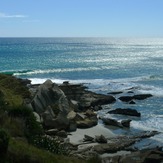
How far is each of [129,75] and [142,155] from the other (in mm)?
72827

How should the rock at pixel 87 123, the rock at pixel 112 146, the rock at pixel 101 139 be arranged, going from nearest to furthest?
1. the rock at pixel 112 146
2. the rock at pixel 101 139
3. the rock at pixel 87 123

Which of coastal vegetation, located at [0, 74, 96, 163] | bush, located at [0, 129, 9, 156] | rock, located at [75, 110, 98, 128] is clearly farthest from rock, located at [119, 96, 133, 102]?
bush, located at [0, 129, 9, 156]

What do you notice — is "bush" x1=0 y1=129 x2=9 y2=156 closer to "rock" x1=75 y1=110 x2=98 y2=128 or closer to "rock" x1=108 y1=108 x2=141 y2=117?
"rock" x1=75 y1=110 x2=98 y2=128

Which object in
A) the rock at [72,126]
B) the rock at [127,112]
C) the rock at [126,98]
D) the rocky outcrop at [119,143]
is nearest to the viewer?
the rocky outcrop at [119,143]

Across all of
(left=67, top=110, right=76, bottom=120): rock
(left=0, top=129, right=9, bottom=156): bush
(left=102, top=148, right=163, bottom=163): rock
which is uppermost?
(left=0, top=129, right=9, bottom=156): bush

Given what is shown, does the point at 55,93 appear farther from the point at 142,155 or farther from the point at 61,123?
the point at 142,155

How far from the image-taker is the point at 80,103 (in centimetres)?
5809

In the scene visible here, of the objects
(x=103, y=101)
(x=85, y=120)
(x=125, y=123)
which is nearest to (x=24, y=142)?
(x=85, y=120)

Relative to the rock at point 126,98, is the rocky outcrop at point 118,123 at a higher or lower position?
higher

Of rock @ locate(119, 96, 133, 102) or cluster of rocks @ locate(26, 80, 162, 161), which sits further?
rock @ locate(119, 96, 133, 102)

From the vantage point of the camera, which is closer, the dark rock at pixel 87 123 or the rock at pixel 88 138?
the rock at pixel 88 138

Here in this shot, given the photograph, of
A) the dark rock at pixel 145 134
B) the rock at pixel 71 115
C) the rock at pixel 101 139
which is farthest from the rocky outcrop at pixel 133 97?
the rock at pixel 101 139

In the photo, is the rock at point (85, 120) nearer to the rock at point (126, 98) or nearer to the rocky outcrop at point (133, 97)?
the rock at point (126, 98)

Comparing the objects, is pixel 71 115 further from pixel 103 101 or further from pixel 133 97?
pixel 133 97
